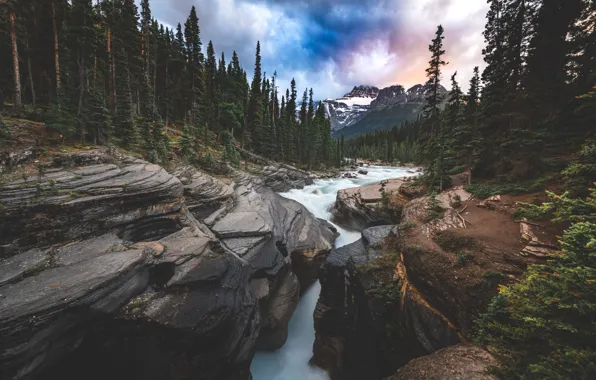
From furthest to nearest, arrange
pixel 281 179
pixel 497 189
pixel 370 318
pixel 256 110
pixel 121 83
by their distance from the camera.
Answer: pixel 256 110 < pixel 281 179 < pixel 121 83 < pixel 497 189 < pixel 370 318

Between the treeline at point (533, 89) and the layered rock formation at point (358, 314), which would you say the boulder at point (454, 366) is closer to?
the layered rock formation at point (358, 314)

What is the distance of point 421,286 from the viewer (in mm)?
8055

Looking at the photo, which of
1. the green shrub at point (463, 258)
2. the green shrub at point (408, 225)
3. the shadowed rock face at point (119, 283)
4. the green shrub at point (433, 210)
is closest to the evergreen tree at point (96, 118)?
the shadowed rock face at point (119, 283)

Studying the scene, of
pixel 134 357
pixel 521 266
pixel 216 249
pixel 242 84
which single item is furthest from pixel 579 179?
pixel 242 84

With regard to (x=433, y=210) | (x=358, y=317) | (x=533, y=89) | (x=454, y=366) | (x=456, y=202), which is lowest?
(x=358, y=317)

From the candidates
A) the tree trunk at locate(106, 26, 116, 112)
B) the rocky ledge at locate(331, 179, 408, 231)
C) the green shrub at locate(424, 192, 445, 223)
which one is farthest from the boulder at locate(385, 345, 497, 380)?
the tree trunk at locate(106, 26, 116, 112)

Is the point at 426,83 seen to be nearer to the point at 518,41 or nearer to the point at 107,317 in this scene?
the point at 518,41

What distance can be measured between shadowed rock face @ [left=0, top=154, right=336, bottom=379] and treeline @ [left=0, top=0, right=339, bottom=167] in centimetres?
753

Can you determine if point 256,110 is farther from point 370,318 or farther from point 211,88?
point 370,318

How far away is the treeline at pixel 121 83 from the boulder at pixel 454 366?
1868 cm

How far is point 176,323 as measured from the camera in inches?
295

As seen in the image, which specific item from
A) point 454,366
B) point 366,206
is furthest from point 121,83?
point 454,366

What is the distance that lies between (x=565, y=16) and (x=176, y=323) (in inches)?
938

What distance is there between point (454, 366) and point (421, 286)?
3.27 metres
